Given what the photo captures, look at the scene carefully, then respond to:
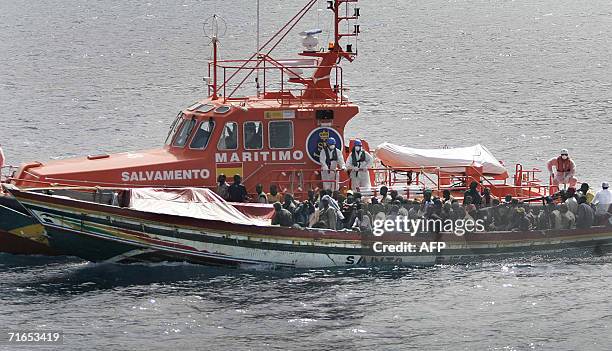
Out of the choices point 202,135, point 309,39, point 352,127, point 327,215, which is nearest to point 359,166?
point 327,215

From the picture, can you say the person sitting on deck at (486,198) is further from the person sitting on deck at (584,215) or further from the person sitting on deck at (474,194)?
the person sitting on deck at (584,215)

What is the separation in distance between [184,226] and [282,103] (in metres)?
4.25

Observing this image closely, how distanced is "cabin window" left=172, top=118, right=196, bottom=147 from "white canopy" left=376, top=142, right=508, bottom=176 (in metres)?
4.93

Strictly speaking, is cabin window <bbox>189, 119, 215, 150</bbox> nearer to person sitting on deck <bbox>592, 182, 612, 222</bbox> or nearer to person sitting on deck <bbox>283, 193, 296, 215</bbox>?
person sitting on deck <bbox>283, 193, 296, 215</bbox>

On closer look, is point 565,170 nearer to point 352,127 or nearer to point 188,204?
point 188,204

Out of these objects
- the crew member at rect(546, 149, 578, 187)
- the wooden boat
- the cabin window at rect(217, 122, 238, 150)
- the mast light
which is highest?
the mast light

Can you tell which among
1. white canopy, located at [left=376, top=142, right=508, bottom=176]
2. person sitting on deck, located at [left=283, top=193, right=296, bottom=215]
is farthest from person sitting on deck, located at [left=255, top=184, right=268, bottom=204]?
white canopy, located at [left=376, top=142, right=508, bottom=176]

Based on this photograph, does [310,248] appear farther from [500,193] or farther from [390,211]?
[500,193]

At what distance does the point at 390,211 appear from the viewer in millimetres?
27156

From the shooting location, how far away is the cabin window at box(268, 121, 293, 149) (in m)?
27.9

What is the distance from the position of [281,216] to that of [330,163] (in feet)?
7.54

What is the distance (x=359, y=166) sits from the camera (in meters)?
28.2

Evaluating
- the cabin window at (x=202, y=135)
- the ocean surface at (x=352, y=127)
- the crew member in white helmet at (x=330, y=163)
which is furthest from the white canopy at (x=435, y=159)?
the cabin window at (x=202, y=135)

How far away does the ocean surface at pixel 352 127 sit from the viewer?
23703mm
